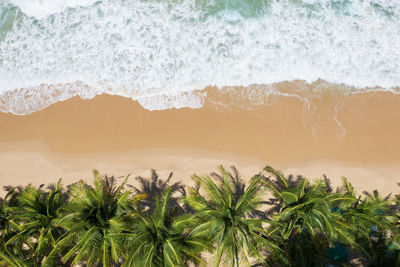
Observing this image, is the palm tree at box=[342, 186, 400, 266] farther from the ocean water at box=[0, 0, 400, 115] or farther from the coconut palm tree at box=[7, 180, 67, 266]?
the coconut palm tree at box=[7, 180, 67, 266]

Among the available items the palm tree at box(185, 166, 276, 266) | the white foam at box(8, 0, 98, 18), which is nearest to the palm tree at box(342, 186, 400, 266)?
the palm tree at box(185, 166, 276, 266)

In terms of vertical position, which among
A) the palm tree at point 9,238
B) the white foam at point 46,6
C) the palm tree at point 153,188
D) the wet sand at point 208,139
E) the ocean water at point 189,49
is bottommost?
the palm tree at point 9,238

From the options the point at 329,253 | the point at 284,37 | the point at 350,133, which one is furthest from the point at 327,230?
the point at 284,37

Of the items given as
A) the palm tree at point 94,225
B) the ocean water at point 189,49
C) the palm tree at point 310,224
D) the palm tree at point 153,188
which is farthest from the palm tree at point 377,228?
the palm tree at point 94,225

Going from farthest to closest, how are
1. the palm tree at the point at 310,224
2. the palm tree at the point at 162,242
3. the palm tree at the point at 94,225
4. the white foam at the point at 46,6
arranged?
the white foam at the point at 46,6
the palm tree at the point at 310,224
the palm tree at the point at 94,225
the palm tree at the point at 162,242

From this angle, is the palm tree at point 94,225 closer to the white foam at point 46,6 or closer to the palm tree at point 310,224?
the palm tree at point 310,224

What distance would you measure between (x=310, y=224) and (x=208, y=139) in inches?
213

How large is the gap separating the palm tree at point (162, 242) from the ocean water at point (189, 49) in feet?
19.0

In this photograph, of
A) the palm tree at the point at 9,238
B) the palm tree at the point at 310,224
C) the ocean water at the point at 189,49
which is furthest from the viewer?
the ocean water at the point at 189,49

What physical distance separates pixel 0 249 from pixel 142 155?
5983 millimetres

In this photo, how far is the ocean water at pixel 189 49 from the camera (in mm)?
13250

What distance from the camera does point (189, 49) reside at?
13.8 metres

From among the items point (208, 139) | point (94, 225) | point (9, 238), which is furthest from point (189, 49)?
point (9, 238)

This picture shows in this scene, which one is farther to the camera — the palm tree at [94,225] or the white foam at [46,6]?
the white foam at [46,6]
